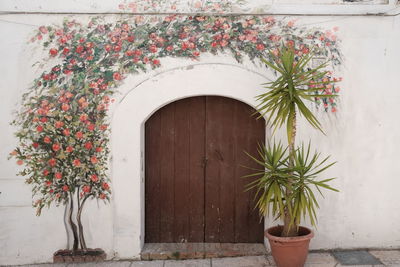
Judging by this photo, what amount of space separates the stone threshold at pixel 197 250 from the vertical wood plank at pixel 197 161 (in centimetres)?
25

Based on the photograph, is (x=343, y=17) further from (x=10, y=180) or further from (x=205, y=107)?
(x=10, y=180)

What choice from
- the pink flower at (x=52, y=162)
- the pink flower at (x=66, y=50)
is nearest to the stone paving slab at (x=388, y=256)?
the pink flower at (x=52, y=162)

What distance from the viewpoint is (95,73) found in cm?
447

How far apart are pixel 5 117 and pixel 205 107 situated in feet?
7.09

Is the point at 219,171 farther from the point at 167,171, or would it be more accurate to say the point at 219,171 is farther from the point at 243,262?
the point at 243,262

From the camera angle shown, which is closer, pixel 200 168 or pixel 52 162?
pixel 52 162

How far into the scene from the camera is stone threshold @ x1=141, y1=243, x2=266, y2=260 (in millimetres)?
4574

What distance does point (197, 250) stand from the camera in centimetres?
466

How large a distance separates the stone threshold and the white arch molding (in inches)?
8.5

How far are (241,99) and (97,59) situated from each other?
1.59m

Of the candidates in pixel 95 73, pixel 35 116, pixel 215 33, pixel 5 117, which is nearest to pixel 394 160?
pixel 215 33

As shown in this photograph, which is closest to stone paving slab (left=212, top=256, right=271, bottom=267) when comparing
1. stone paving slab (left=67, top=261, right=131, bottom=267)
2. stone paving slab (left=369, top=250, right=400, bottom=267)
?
stone paving slab (left=67, top=261, right=131, bottom=267)

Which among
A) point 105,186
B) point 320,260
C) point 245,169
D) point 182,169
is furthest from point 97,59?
point 320,260

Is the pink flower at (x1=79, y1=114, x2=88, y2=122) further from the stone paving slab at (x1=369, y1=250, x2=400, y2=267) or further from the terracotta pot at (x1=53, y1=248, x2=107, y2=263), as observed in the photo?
the stone paving slab at (x1=369, y1=250, x2=400, y2=267)
